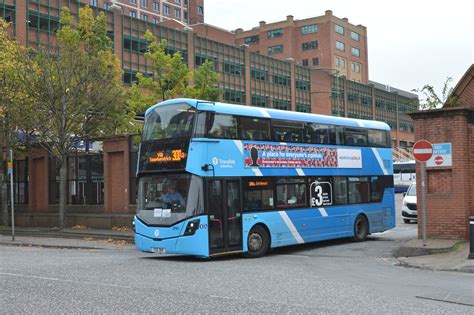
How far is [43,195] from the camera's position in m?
30.8

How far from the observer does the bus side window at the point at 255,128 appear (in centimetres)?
1554

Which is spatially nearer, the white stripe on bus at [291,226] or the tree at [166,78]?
the white stripe on bus at [291,226]

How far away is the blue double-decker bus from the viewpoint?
14297 mm

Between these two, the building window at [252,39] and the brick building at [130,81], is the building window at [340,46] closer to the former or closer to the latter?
the brick building at [130,81]

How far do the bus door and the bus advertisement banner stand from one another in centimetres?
102

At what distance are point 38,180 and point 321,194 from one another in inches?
746

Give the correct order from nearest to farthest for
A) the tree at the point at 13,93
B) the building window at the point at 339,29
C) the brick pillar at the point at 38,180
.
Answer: the tree at the point at 13,93
the brick pillar at the point at 38,180
the building window at the point at 339,29

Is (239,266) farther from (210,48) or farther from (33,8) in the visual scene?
(210,48)

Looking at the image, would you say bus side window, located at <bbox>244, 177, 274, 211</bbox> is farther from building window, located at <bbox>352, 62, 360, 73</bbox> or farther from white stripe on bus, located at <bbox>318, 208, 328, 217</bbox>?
building window, located at <bbox>352, 62, 360, 73</bbox>

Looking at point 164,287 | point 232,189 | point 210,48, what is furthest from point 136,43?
point 164,287

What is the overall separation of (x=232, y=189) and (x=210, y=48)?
55597 mm

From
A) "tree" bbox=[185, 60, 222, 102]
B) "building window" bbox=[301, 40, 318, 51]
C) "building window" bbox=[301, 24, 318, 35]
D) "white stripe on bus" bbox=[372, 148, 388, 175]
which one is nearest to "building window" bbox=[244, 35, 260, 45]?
"building window" bbox=[301, 24, 318, 35]

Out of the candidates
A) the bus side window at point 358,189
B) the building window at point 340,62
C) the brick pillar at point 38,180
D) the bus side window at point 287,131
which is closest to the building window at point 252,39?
the building window at point 340,62

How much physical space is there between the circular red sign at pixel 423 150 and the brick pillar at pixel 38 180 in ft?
70.3
